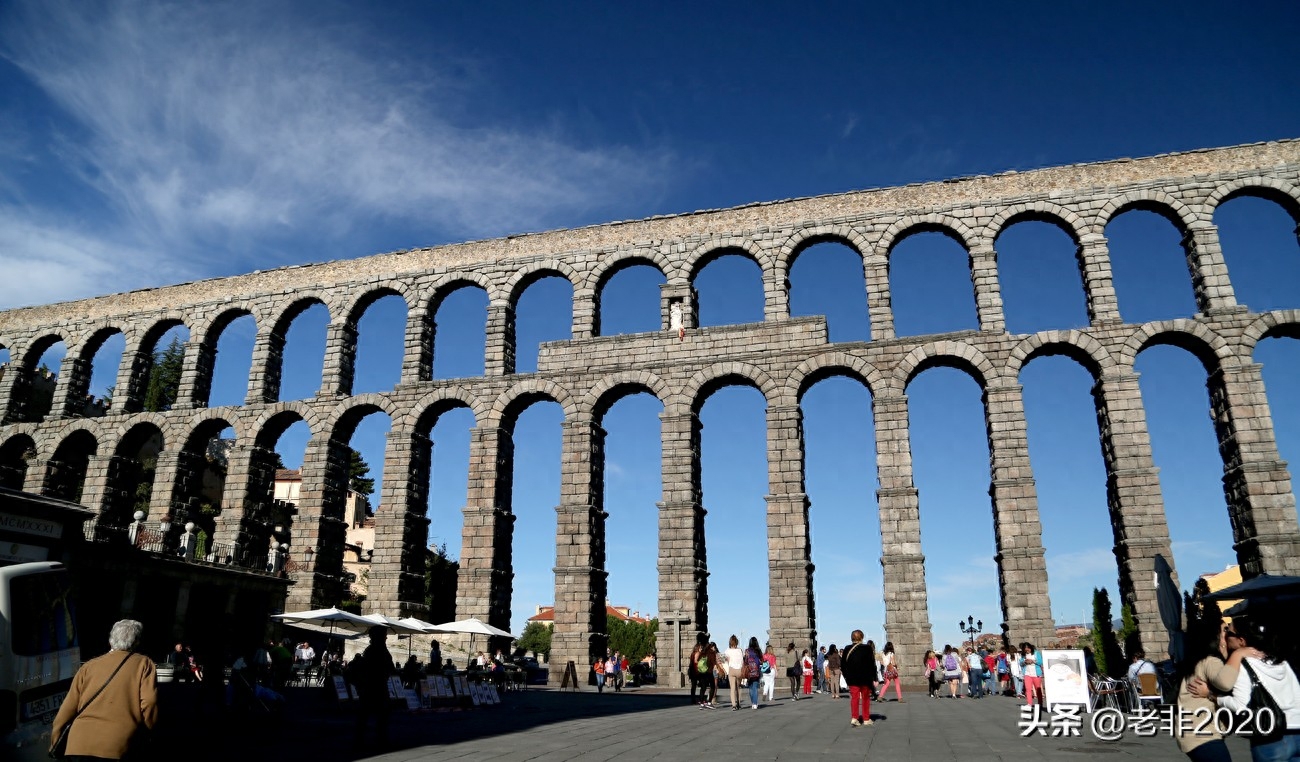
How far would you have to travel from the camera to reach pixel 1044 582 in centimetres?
2519

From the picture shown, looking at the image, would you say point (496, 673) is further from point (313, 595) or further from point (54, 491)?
point (54, 491)

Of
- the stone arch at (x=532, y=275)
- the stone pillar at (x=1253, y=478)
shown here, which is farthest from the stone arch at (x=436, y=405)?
the stone pillar at (x=1253, y=478)

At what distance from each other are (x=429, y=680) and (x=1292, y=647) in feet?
54.6

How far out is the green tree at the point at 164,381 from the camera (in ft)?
189

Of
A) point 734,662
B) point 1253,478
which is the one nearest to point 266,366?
point 734,662

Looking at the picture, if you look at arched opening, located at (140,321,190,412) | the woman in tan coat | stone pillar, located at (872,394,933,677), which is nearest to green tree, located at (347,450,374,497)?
arched opening, located at (140,321,190,412)

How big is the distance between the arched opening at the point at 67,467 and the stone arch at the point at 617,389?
911 inches

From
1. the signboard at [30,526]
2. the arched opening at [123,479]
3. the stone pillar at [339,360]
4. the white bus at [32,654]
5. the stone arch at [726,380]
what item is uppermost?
the stone pillar at [339,360]

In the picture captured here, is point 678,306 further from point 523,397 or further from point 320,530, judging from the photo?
point 320,530

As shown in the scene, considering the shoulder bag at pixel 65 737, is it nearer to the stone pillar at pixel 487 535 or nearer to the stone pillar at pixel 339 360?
the stone pillar at pixel 487 535

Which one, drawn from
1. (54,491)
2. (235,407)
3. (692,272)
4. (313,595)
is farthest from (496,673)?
(54,491)

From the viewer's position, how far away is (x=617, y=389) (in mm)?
31297

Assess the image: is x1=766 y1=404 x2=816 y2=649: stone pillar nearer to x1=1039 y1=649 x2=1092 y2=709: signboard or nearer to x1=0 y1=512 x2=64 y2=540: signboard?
x1=1039 y1=649 x2=1092 y2=709: signboard

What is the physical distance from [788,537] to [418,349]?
17259 mm
